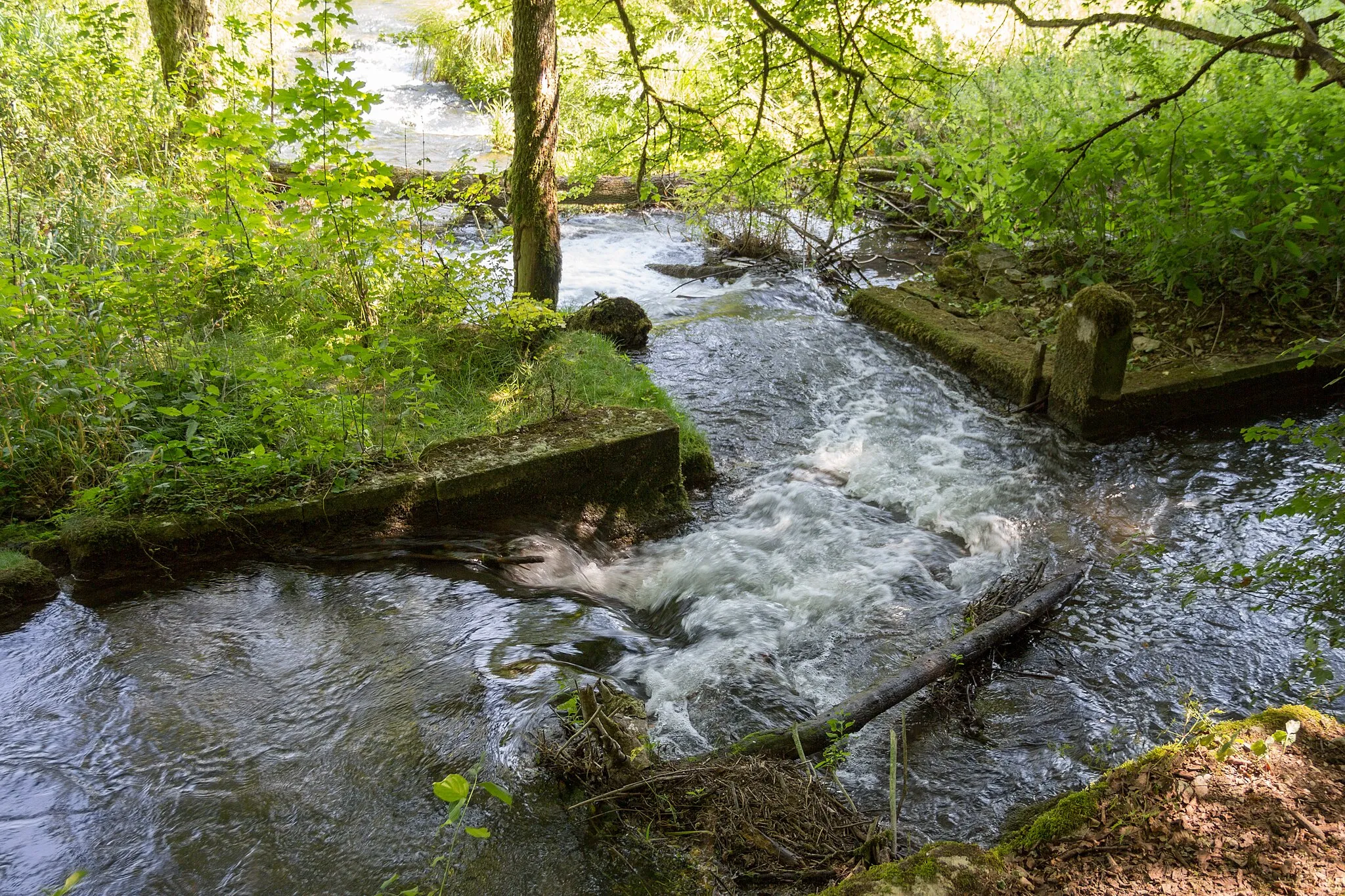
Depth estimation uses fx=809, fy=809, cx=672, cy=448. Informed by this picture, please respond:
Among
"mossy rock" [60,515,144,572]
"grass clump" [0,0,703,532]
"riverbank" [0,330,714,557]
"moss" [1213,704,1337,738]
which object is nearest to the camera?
"moss" [1213,704,1337,738]

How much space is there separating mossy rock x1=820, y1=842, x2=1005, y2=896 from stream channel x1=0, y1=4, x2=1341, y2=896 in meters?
0.86

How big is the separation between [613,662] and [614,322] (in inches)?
199

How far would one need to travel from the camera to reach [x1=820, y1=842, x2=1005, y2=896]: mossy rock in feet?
6.48

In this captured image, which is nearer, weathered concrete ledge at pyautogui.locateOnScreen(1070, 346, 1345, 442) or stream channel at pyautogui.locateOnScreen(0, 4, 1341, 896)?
stream channel at pyautogui.locateOnScreen(0, 4, 1341, 896)

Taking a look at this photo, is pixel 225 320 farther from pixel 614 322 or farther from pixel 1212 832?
pixel 1212 832

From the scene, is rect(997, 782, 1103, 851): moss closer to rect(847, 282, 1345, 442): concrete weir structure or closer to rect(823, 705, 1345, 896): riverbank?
rect(823, 705, 1345, 896): riverbank

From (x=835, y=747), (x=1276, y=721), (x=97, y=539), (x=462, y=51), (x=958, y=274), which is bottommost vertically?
(x=835, y=747)

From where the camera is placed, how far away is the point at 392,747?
9.93 feet

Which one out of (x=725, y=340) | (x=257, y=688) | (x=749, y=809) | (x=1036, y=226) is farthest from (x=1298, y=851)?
(x=725, y=340)

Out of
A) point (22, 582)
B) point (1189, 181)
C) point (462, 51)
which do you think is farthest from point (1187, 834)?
point (462, 51)

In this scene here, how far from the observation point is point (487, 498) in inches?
182

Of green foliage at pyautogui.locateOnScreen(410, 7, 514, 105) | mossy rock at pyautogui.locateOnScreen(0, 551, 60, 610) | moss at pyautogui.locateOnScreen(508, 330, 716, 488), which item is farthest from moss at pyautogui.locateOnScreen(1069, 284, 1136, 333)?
green foliage at pyautogui.locateOnScreen(410, 7, 514, 105)

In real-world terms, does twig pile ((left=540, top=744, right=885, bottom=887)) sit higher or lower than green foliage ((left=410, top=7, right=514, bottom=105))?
lower

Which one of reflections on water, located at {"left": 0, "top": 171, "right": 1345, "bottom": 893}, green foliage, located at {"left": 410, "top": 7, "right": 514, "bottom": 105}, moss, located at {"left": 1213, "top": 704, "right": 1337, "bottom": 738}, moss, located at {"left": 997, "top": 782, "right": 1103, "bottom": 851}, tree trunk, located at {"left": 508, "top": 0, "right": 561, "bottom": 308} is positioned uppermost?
green foliage, located at {"left": 410, "top": 7, "right": 514, "bottom": 105}
